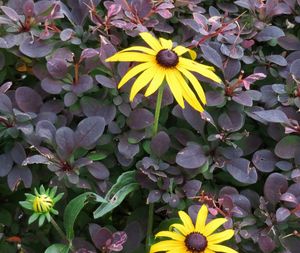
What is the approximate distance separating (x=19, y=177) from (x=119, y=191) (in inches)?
8.1

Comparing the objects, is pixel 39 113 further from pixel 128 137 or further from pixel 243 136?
pixel 243 136

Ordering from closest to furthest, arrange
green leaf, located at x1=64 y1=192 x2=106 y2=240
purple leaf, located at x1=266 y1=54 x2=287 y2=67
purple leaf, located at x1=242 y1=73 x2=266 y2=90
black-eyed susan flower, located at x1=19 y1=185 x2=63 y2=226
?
black-eyed susan flower, located at x1=19 y1=185 x2=63 y2=226 → green leaf, located at x1=64 y1=192 x2=106 y2=240 → purple leaf, located at x1=242 y1=73 x2=266 y2=90 → purple leaf, located at x1=266 y1=54 x2=287 y2=67

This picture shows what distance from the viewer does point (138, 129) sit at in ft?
4.22

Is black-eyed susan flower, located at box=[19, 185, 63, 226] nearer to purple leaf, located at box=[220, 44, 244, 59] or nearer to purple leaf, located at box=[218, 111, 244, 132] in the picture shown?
purple leaf, located at box=[218, 111, 244, 132]

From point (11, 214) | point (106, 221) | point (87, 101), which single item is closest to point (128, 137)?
point (87, 101)

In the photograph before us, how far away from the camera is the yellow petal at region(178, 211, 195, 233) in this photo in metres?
1.18

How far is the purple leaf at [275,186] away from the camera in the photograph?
1.25 meters

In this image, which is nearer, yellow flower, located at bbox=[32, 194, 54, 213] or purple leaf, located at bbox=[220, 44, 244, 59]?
yellow flower, located at bbox=[32, 194, 54, 213]

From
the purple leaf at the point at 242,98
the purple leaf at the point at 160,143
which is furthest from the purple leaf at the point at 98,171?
the purple leaf at the point at 242,98

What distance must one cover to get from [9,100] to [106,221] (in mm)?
351

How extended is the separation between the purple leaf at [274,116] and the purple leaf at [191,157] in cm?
15

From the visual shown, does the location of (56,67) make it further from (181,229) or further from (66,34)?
(181,229)

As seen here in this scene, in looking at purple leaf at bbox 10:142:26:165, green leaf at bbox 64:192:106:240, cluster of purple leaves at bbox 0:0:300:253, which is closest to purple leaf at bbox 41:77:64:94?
cluster of purple leaves at bbox 0:0:300:253

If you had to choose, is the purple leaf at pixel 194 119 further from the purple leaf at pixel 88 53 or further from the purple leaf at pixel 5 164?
the purple leaf at pixel 5 164
